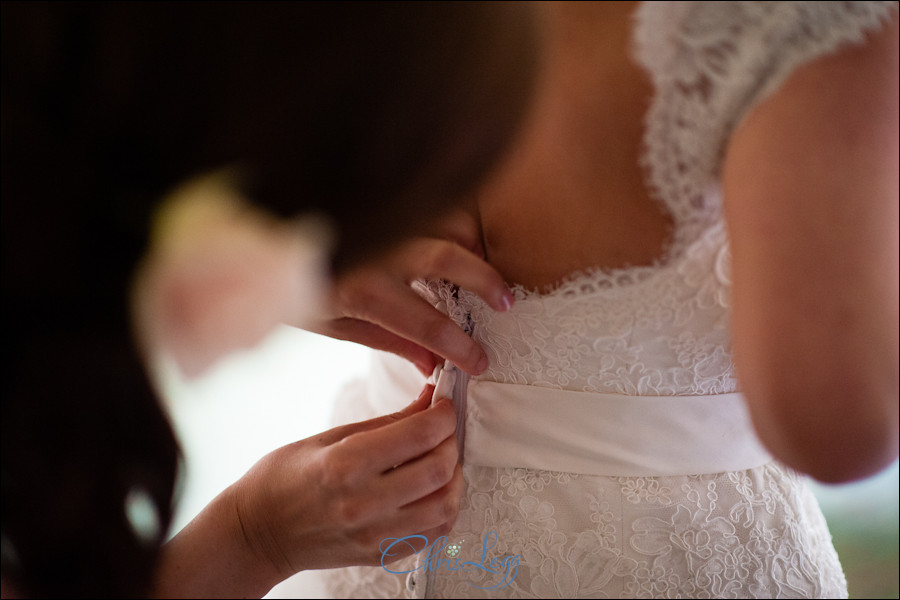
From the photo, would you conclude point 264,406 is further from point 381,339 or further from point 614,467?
point 614,467

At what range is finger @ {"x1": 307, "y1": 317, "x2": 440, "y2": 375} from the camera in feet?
2.81

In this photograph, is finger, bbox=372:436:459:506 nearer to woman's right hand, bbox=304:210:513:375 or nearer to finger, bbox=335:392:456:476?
finger, bbox=335:392:456:476

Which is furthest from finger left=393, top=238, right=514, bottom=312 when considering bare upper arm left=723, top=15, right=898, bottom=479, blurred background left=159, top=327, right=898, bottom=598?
blurred background left=159, top=327, right=898, bottom=598

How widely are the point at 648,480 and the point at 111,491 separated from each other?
0.56 metres

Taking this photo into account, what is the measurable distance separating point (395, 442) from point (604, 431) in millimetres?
253

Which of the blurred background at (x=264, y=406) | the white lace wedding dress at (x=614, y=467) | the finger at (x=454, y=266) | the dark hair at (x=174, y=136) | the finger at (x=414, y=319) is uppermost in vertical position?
the dark hair at (x=174, y=136)

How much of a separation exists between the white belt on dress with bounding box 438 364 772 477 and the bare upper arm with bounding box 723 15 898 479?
0.22 metres

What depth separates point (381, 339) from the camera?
86 centimetres

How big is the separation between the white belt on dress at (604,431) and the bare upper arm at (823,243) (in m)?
0.22

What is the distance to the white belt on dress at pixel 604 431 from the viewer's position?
0.77 m

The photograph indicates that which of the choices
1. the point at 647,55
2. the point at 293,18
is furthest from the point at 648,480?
the point at 293,18

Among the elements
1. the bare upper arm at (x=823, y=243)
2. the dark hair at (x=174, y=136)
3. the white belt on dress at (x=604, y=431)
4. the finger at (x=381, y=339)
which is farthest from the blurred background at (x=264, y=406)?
the bare upper arm at (x=823, y=243)

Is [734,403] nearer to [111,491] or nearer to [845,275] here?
[845,275]

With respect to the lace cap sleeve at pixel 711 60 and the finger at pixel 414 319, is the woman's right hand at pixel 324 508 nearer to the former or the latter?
the finger at pixel 414 319
